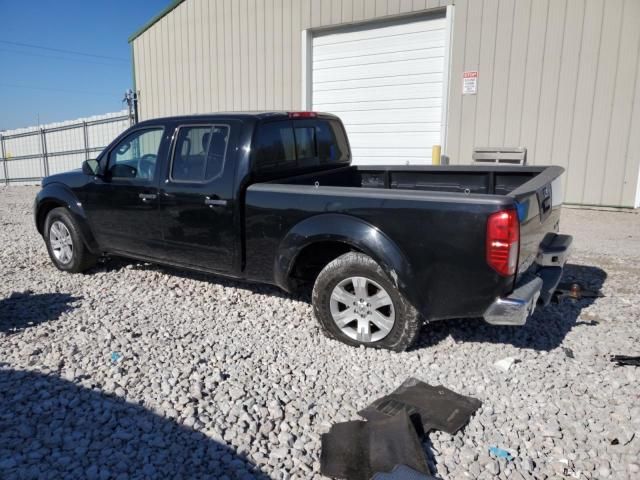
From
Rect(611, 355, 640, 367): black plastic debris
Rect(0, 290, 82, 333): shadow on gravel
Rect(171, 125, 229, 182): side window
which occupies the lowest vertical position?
Rect(0, 290, 82, 333): shadow on gravel

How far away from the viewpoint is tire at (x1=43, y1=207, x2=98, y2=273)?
18.9ft

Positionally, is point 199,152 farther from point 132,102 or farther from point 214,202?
point 132,102

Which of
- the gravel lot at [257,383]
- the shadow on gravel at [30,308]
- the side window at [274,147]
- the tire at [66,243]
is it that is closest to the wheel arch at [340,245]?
the gravel lot at [257,383]

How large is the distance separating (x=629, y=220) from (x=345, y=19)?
644cm

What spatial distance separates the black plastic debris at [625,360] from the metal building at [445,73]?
591 centimetres

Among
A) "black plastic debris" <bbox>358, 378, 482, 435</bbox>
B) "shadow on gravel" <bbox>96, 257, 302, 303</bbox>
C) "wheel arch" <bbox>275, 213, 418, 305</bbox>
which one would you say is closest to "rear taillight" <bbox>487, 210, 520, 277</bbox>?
"wheel arch" <bbox>275, 213, 418, 305</bbox>

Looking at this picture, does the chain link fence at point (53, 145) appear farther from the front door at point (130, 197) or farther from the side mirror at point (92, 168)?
the front door at point (130, 197)

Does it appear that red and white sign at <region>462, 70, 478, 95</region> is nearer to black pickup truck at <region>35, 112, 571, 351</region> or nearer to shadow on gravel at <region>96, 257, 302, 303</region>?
black pickup truck at <region>35, 112, 571, 351</region>

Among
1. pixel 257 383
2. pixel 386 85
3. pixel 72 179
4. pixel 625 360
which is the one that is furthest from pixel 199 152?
pixel 386 85

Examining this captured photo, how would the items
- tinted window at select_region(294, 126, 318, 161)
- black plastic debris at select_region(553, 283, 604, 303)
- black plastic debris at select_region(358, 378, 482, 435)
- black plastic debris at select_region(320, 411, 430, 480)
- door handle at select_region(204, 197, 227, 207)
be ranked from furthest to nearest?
tinted window at select_region(294, 126, 318, 161)
door handle at select_region(204, 197, 227, 207)
black plastic debris at select_region(553, 283, 604, 303)
black plastic debris at select_region(358, 378, 482, 435)
black plastic debris at select_region(320, 411, 430, 480)

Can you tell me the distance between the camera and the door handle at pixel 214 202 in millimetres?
4457

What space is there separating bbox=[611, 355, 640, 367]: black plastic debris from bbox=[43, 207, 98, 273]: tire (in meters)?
5.20

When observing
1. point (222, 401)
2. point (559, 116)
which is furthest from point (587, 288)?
point (559, 116)

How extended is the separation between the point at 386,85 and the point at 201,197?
687 cm
